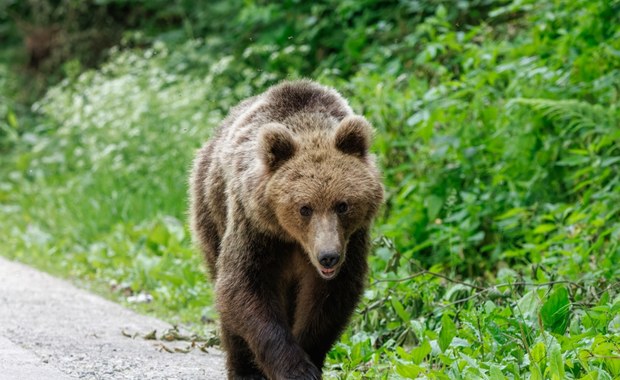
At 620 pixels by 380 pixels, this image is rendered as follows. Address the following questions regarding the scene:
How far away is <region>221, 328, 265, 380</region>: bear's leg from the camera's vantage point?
5707 millimetres

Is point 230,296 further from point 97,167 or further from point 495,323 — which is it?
point 97,167

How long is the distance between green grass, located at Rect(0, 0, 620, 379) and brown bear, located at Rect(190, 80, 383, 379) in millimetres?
450

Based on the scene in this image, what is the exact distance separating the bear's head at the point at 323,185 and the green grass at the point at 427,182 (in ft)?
2.39

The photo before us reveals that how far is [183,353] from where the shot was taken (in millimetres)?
6445

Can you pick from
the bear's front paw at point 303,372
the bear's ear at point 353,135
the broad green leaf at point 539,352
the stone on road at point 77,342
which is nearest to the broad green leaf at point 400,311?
the stone on road at point 77,342

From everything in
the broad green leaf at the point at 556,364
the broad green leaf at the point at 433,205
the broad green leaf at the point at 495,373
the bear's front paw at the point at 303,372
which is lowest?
the broad green leaf at the point at 433,205

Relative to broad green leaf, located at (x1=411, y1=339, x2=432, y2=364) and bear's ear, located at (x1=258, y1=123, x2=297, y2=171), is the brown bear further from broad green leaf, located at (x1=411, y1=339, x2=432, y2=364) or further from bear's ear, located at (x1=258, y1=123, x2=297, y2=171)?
broad green leaf, located at (x1=411, y1=339, x2=432, y2=364)

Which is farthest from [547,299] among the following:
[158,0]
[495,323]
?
[158,0]

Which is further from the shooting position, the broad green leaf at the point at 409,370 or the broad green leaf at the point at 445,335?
the broad green leaf at the point at 445,335

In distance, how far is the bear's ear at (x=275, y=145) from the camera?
516cm

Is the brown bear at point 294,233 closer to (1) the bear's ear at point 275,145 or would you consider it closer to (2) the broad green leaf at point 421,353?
(1) the bear's ear at point 275,145

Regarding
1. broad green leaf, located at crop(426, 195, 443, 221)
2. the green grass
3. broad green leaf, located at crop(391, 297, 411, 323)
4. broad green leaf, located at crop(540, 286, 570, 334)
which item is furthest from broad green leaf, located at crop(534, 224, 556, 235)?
broad green leaf, located at crop(540, 286, 570, 334)

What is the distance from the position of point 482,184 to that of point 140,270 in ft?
10.3

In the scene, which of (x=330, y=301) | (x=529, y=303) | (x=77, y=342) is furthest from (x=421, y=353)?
(x=77, y=342)
